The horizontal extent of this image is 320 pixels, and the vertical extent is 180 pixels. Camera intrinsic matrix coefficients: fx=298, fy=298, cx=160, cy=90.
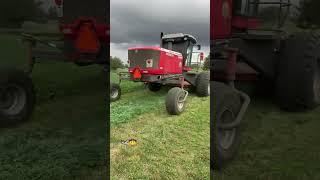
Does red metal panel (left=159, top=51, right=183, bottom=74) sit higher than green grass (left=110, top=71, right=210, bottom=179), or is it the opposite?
red metal panel (left=159, top=51, right=183, bottom=74)

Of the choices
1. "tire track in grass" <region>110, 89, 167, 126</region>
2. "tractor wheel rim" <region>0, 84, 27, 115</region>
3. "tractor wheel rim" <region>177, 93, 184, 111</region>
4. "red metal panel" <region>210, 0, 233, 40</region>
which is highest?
"red metal panel" <region>210, 0, 233, 40</region>

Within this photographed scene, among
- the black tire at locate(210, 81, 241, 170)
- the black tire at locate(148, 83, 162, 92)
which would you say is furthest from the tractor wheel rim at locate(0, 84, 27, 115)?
the black tire at locate(148, 83, 162, 92)

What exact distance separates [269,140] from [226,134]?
0.16 m

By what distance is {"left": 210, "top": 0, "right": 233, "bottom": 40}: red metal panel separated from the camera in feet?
2.38

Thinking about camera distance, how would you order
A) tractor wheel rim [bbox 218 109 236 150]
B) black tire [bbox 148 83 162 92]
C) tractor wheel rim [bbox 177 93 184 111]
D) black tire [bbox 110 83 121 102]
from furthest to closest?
black tire [bbox 148 83 162 92], tractor wheel rim [bbox 177 93 184 111], black tire [bbox 110 83 121 102], tractor wheel rim [bbox 218 109 236 150]

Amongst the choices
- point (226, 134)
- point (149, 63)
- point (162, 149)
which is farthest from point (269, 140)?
point (149, 63)

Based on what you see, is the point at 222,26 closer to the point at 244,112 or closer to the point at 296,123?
the point at 244,112

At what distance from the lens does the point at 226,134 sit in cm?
87

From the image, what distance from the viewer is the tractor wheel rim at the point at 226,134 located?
0.85 meters

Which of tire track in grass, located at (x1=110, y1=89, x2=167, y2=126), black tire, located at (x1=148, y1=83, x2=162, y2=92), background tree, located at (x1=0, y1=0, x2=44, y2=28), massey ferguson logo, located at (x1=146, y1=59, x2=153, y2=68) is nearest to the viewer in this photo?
background tree, located at (x1=0, y1=0, x2=44, y2=28)

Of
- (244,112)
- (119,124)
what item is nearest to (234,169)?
(244,112)

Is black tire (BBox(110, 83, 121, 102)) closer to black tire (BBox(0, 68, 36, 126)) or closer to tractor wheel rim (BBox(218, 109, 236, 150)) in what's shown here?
black tire (BBox(0, 68, 36, 126))

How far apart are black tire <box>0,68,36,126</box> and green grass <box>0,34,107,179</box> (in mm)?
25

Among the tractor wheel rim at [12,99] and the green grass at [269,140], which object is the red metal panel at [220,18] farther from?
the tractor wheel rim at [12,99]
